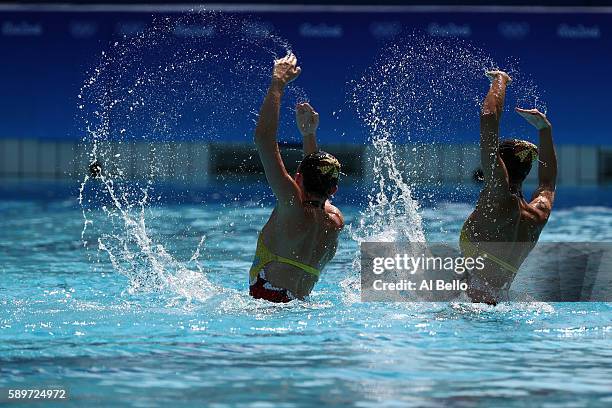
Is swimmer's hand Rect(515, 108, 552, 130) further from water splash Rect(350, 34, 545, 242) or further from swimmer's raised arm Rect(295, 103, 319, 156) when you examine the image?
water splash Rect(350, 34, 545, 242)

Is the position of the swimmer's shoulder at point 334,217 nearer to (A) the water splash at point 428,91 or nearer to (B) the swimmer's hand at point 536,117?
(B) the swimmer's hand at point 536,117

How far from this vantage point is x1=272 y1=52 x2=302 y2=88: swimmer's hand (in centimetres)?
498

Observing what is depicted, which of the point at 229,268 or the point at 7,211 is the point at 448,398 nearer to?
the point at 229,268

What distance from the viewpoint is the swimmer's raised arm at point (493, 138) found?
5.03 meters

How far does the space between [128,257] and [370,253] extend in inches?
81.1

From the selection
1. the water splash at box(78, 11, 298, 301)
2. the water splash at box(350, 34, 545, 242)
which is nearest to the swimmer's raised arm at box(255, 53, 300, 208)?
the water splash at box(78, 11, 298, 301)

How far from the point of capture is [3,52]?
15.4 metres

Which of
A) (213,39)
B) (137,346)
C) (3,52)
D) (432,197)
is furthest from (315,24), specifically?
(137,346)

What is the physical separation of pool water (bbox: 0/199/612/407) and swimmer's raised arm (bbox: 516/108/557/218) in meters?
0.57

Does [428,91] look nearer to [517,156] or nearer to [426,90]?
[426,90]

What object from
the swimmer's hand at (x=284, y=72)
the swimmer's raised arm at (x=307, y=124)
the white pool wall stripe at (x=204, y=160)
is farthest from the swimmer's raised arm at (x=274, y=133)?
the white pool wall stripe at (x=204, y=160)

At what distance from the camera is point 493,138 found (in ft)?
16.5

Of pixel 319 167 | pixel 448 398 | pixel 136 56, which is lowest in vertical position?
pixel 448 398

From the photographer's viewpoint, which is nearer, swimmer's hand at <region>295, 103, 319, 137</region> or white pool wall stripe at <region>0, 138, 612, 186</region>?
swimmer's hand at <region>295, 103, 319, 137</region>
